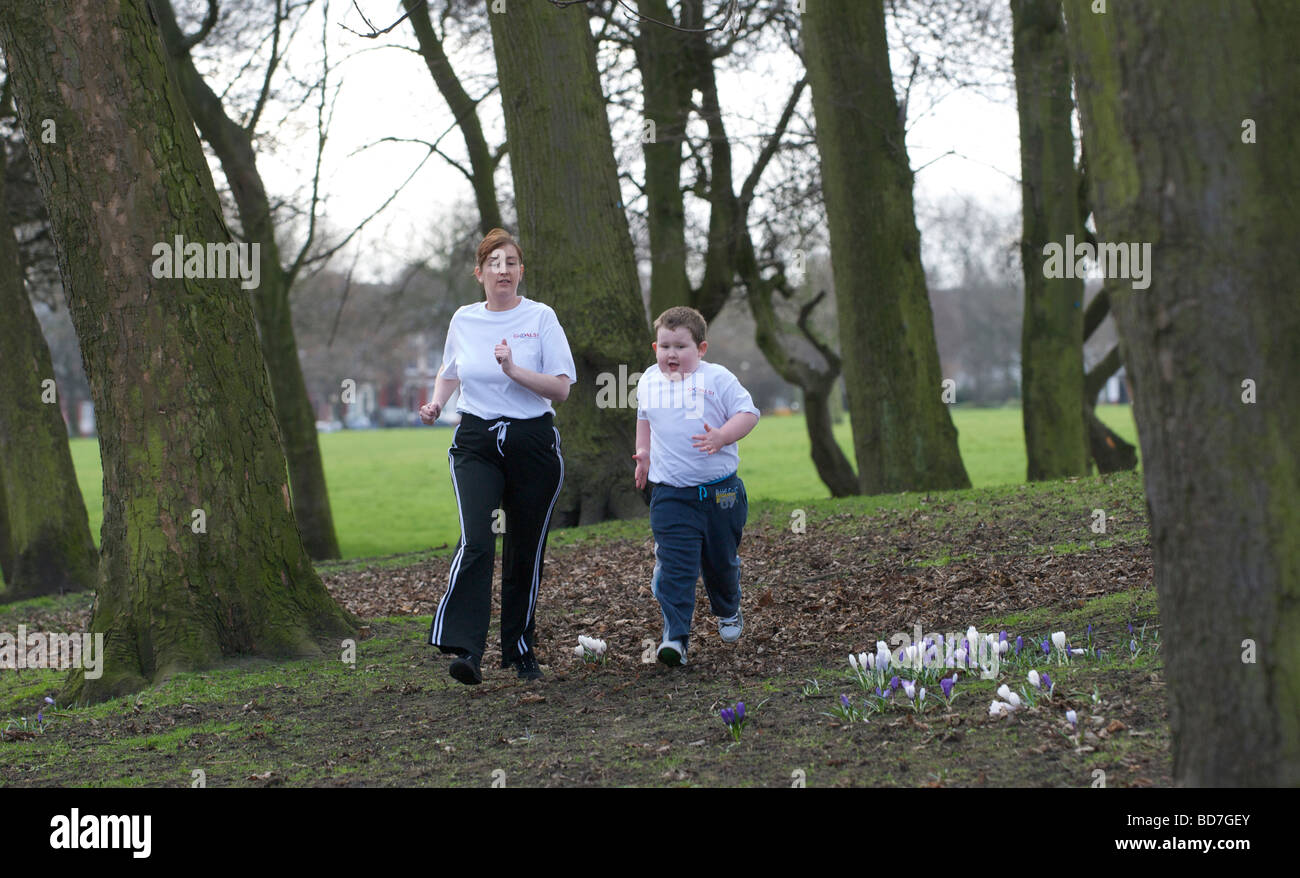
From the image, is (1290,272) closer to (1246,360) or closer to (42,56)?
(1246,360)

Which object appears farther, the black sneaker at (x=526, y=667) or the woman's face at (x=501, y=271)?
the black sneaker at (x=526, y=667)

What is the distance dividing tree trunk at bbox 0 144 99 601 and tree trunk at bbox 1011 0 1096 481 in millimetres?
10221

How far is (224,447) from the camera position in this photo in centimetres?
593

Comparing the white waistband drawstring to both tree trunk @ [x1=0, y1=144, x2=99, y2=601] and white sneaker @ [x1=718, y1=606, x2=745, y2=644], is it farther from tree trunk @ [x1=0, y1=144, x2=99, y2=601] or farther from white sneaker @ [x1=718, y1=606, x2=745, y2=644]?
tree trunk @ [x1=0, y1=144, x2=99, y2=601]

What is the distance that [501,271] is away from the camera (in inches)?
205

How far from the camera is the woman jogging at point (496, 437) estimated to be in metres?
5.13

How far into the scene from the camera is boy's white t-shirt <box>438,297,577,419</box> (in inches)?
205

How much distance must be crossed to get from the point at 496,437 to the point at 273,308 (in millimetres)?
11463

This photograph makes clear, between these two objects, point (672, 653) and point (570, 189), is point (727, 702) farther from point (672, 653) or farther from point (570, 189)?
point (570, 189)

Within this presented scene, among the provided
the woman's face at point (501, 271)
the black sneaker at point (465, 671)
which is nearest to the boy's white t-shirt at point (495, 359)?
the woman's face at point (501, 271)

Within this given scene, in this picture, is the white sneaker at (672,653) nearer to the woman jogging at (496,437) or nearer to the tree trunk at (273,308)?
the woman jogging at (496,437)

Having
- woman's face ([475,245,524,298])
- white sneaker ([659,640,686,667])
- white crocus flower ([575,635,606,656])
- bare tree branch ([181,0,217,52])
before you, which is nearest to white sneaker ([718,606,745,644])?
white sneaker ([659,640,686,667])

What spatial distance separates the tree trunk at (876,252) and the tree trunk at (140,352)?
700cm

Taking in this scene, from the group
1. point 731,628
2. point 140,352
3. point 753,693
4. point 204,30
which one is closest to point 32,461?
point 204,30
